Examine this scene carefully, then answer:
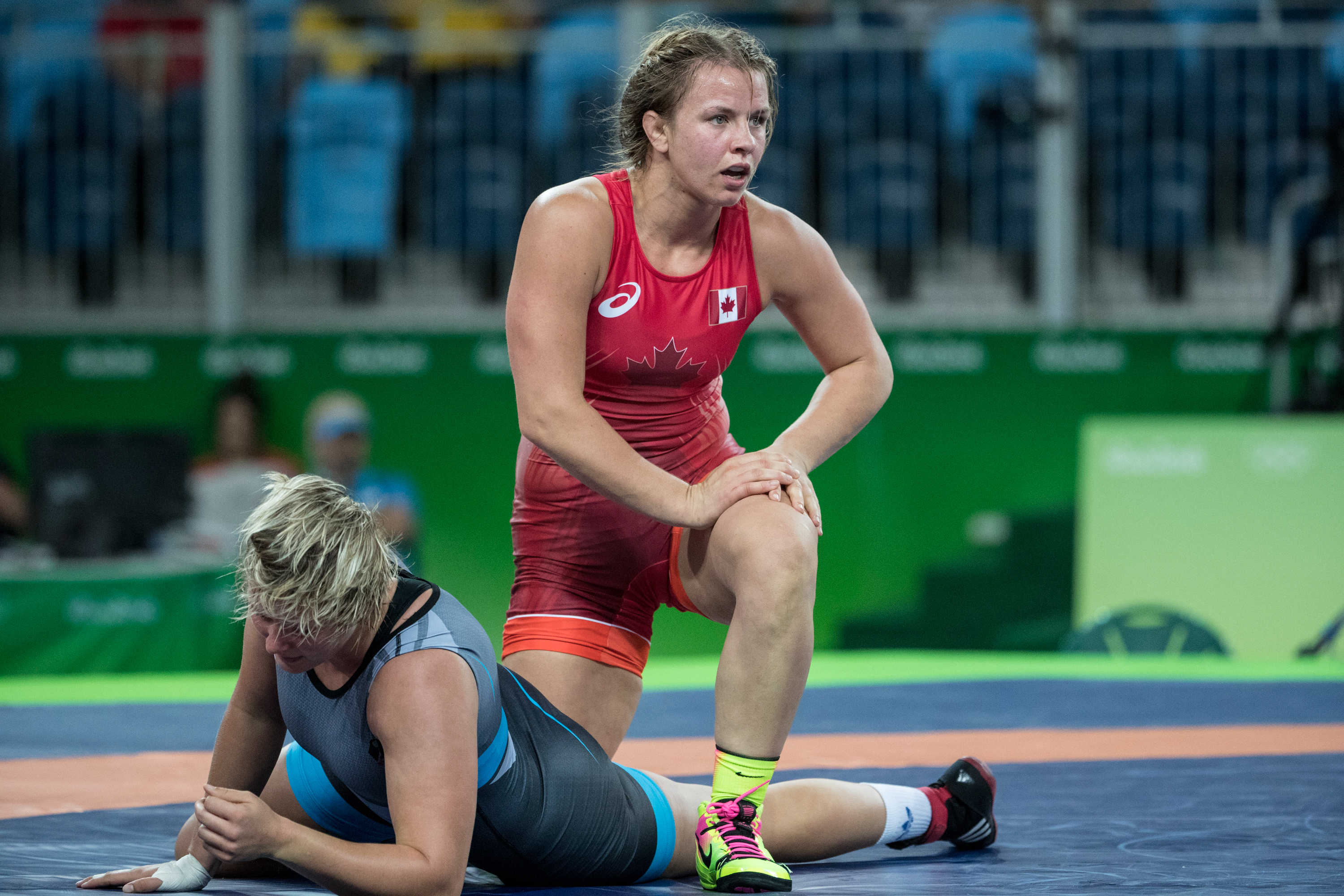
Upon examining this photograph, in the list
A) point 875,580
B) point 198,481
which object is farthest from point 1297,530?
point 198,481

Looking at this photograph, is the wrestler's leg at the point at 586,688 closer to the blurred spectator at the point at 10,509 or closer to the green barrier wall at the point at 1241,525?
the green barrier wall at the point at 1241,525

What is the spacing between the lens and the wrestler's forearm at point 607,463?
2.73 meters

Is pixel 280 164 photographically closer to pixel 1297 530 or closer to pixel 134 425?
pixel 134 425

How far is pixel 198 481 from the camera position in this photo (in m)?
6.84

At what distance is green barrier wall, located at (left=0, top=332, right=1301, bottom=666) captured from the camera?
688 cm

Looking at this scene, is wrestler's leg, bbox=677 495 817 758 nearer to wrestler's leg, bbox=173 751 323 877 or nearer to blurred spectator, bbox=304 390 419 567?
wrestler's leg, bbox=173 751 323 877

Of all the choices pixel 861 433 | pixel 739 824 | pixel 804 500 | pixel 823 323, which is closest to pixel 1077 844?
pixel 739 824

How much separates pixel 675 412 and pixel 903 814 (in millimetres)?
867

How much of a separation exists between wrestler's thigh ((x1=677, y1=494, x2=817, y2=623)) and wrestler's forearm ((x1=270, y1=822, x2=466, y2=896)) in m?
0.72

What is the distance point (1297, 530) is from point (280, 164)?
5083 mm

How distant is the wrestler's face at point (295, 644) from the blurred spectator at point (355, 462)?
4226mm

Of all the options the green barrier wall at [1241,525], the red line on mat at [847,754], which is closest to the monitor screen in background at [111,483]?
the red line on mat at [847,754]

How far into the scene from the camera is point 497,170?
26.4 ft

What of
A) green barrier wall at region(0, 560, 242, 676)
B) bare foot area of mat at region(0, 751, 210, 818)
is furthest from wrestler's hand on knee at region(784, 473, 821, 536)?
green barrier wall at region(0, 560, 242, 676)
